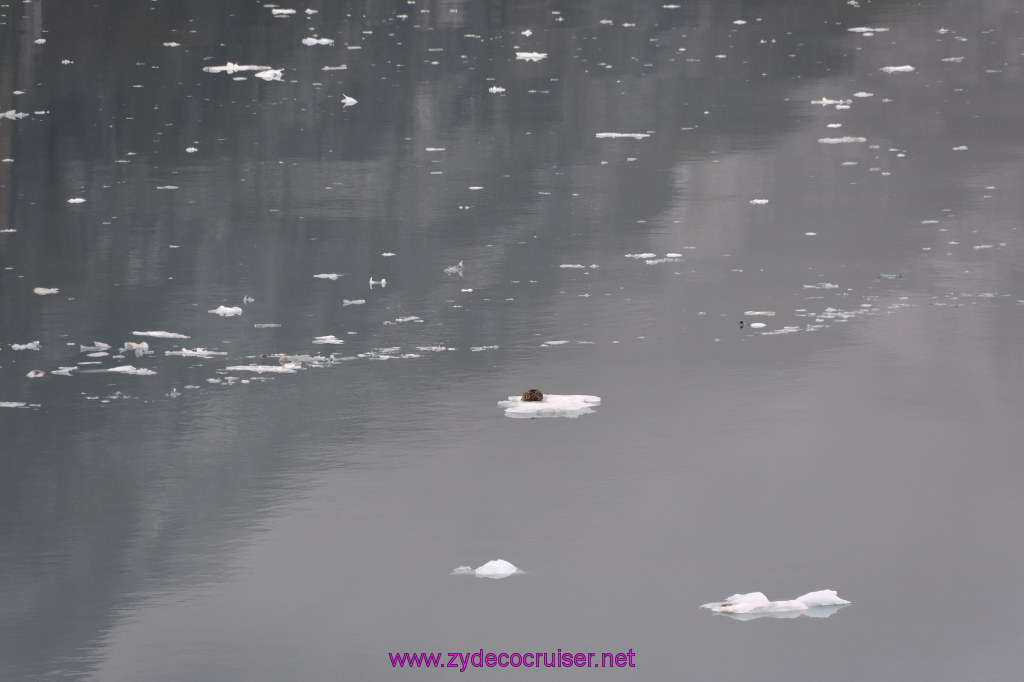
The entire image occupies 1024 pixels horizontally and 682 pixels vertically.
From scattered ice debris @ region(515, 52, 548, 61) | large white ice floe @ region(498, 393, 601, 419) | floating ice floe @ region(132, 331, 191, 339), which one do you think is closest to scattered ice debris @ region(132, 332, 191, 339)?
floating ice floe @ region(132, 331, 191, 339)

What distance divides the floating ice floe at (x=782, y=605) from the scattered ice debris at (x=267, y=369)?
10.7 feet

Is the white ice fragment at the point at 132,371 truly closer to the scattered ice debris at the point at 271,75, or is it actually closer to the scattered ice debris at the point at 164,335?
the scattered ice debris at the point at 164,335

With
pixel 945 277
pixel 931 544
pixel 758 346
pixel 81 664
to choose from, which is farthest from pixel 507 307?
pixel 81 664

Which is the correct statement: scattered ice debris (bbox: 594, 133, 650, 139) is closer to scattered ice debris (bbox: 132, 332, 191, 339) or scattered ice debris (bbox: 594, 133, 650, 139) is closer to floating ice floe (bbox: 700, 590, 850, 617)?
scattered ice debris (bbox: 132, 332, 191, 339)

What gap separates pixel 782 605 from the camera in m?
5.06

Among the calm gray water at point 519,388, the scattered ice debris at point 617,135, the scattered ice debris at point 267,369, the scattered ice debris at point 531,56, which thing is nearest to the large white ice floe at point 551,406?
the calm gray water at point 519,388

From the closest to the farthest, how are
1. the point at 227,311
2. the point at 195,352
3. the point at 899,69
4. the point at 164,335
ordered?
the point at 195,352, the point at 164,335, the point at 227,311, the point at 899,69

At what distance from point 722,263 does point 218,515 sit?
4.57 m

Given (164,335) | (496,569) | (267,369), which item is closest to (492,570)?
(496,569)

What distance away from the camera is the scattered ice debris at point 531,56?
20172 mm

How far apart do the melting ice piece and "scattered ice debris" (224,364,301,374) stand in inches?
103

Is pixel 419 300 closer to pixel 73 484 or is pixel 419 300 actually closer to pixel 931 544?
pixel 73 484

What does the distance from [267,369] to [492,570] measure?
2.76 metres

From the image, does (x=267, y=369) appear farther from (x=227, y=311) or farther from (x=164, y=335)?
(x=227, y=311)
